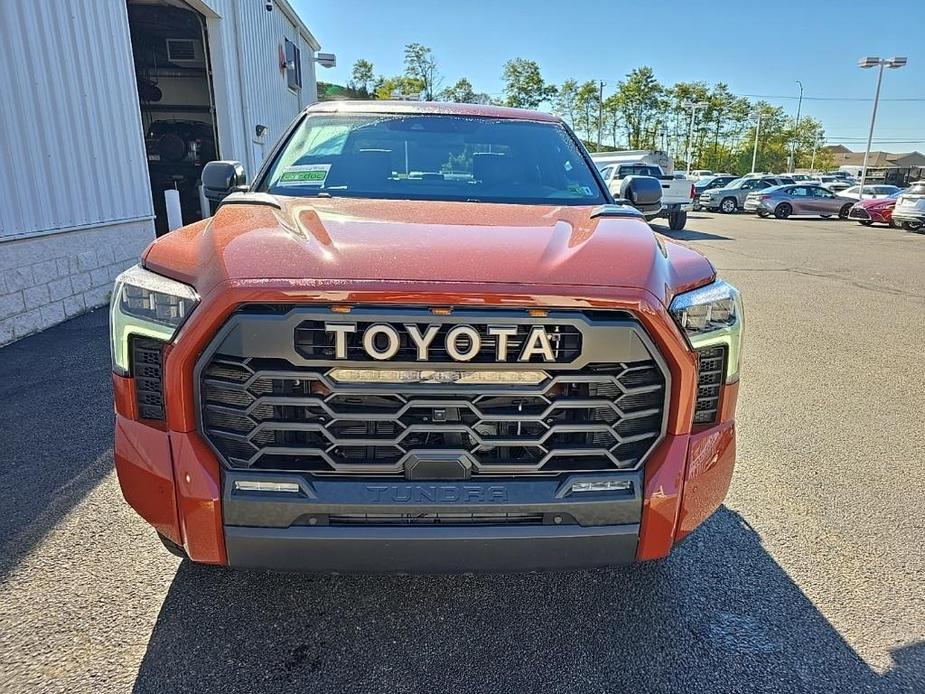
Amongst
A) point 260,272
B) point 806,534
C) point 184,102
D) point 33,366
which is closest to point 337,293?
point 260,272

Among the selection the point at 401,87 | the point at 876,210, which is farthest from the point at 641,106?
the point at 876,210

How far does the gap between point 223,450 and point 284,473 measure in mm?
196

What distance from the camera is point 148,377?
5.94ft

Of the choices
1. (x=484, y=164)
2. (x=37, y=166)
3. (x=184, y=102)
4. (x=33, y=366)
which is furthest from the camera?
(x=184, y=102)

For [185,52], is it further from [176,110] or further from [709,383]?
[709,383]

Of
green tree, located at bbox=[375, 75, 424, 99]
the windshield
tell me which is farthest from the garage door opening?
green tree, located at bbox=[375, 75, 424, 99]

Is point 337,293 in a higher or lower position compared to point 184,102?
lower

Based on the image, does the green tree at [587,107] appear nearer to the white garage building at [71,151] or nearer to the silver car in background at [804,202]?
the silver car in background at [804,202]

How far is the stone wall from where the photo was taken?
5.51 metres

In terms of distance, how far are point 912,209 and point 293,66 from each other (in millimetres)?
19139

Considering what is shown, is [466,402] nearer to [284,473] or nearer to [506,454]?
[506,454]

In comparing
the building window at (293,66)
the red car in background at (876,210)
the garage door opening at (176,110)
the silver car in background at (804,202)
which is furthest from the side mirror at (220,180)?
the silver car in background at (804,202)

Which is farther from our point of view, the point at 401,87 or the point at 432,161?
the point at 401,87

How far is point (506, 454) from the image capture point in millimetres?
1864
